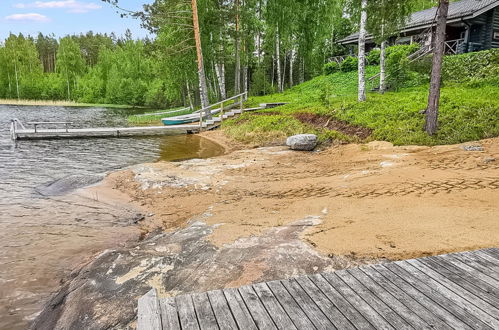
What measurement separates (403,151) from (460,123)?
249cm

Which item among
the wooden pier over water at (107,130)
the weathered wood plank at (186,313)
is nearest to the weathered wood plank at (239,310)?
the weathered wood plank at (186,313)

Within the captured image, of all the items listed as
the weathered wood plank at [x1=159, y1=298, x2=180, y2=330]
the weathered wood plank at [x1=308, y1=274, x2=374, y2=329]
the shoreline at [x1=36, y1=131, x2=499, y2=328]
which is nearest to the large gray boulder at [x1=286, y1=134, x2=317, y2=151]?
the shoreline at [x1=36, y1=131, x2=499, y2=328]

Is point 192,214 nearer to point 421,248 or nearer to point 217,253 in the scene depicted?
point 217,253

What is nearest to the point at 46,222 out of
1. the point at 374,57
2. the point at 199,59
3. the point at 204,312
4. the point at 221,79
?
the point at 204,312

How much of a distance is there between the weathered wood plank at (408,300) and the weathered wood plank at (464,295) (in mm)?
302

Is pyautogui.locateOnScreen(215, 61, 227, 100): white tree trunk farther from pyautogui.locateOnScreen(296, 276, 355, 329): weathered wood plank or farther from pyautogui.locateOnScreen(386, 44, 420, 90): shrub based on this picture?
pyautogui.locateOnScreen(296, 276, 355, 329): weathered wood plank

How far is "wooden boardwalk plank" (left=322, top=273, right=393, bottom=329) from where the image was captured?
2450mm

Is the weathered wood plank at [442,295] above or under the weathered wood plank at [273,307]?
above

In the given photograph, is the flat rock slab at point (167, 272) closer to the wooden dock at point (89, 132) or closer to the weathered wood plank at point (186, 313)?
the weathered wood plank at point (186, 313)

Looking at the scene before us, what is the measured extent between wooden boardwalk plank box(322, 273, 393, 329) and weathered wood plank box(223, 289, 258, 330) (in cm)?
89

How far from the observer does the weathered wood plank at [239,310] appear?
2.44 meters

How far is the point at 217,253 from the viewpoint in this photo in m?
4.59

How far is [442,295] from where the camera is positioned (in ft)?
9.26

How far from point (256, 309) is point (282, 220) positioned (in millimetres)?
3237
